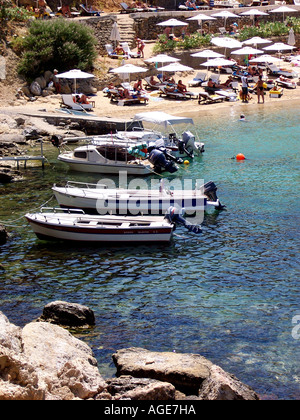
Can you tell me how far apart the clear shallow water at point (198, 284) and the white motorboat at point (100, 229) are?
350 millimetres

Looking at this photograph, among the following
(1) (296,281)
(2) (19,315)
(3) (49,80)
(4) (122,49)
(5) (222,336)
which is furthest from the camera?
(4) (122,49)

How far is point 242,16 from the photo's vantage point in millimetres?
59406

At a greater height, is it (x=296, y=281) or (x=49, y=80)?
(x=49, y=80)

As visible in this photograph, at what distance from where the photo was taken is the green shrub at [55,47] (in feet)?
141

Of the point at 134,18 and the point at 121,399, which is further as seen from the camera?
the point at 134,18

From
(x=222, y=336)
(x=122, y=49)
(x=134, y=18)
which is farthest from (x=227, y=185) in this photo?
(x=134, y=18)

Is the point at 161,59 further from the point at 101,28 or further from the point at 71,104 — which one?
the point at 71,104

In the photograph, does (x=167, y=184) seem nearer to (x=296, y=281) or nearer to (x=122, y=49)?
(x=296, y=281)

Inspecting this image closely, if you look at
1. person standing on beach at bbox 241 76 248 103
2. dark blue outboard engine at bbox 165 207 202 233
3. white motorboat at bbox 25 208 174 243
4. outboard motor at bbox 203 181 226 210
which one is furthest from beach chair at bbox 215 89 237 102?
white motorboat at bbox 25 208 174 243

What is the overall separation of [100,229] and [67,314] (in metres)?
5.89

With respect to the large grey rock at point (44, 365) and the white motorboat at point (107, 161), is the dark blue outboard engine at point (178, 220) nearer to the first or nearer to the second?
the white motorboat at point (107, 161)

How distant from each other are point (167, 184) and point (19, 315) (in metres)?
12.8

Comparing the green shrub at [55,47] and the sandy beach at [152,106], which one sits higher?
the green shrub at [55,47]

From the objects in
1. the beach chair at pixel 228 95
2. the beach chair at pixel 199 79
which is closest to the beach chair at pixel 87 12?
the beach chair at pixel 199 79
